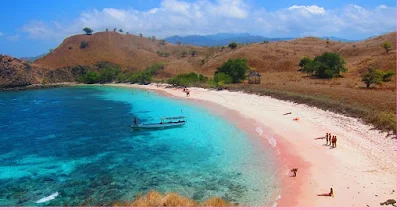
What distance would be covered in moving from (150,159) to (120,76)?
329ft

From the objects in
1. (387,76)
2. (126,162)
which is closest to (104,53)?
(387,76)

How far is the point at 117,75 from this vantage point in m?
131

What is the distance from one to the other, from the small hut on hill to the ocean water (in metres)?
32.5

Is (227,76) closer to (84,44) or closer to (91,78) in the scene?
(91,78)

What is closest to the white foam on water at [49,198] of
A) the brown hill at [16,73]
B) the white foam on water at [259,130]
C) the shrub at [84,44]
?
the white foam on water at [259,130]

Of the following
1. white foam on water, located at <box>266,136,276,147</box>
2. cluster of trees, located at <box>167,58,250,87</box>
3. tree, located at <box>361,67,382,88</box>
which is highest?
cluster of trees, located at <box>167,58,250,87</box>

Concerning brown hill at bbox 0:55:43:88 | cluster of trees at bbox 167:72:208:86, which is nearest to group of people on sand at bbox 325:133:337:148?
cluster of trees at bbox 167:72:208:86

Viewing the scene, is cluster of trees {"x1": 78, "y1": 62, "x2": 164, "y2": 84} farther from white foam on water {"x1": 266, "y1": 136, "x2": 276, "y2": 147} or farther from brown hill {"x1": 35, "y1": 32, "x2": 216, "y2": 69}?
white foam on water {"x1": 266, "y1": 136, "x2": 276, "y2": 147}

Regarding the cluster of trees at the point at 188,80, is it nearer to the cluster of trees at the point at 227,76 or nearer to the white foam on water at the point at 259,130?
the cluster of trees at the point at 227,76

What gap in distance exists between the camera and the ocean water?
22.8 meters

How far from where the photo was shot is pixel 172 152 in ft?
108

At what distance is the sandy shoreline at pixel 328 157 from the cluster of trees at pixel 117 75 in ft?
241

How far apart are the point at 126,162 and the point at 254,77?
199 ft

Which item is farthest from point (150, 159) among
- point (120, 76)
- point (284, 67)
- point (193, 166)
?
point (120, 76)
